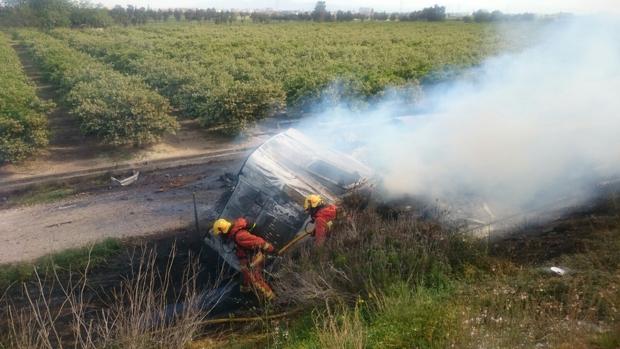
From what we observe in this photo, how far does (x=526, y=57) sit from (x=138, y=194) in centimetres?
1089

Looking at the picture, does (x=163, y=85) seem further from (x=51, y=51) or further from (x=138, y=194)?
(x=51, y=51)

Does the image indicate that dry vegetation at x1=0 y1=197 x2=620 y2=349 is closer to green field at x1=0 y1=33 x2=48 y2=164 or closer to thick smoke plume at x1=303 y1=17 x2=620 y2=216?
thick smoke plume at x1=303 y1=17 x2=620 y2=216

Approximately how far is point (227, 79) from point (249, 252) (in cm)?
1261

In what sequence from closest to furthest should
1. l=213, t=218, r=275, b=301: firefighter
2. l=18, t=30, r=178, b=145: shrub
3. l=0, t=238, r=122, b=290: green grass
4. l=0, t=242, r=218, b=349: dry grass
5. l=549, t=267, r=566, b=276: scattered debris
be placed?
l=0, t=242, r=218, b=349: dry grass → l=549, t=267, r=566, b=276: scattered debris → l=213, t=218, r=275, b=301: firefighter → l=0, t=238, r=122, b=290: green grass → l=18, t=30, r=178, b=145: shrub

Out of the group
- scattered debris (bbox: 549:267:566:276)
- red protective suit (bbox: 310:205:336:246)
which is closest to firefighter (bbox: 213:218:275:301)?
red protective suit (bbox: 310:205:336:246)

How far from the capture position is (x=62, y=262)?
25.0 feet

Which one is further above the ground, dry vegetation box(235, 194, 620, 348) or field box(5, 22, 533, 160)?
field box(5, 22, 533, 160)

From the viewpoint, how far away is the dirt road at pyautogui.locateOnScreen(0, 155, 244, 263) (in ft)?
28.0

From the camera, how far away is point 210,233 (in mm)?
7668

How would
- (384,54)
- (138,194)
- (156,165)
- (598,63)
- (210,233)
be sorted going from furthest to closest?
(384,54) < (156,165) < (598,63) < (138,194) < (210,233)

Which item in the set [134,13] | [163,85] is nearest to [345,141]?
[163,85]

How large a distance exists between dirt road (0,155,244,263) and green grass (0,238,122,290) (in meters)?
0.37

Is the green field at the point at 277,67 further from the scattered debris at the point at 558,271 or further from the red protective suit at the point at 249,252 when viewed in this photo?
the scattered debris at the point at 558,271

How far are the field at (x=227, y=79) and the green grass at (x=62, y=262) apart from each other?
544 centimetres
